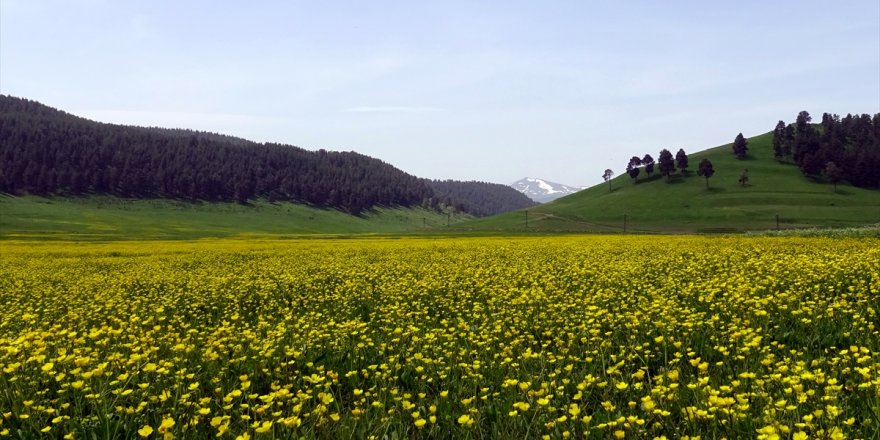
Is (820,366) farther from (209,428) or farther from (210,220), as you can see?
(210,220)

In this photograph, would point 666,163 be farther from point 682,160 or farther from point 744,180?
point 744,180

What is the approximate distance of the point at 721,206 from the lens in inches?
5960

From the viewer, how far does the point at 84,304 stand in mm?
13438

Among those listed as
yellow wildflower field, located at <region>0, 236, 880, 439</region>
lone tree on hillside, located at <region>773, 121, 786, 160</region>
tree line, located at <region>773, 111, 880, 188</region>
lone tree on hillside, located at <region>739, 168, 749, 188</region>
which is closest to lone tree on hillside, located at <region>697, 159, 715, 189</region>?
lone tree on hillside, located at <region>739, 168, 749, 188</region>

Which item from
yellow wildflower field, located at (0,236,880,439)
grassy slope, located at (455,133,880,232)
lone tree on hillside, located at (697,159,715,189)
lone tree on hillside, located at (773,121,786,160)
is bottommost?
yellow wildflower field, located at (0,236,880,439)

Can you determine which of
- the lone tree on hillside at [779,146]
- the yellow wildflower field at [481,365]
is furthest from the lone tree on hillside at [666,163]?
the yellow wildflower field at [481,365]

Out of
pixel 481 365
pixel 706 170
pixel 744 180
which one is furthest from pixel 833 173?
pixel 481 365

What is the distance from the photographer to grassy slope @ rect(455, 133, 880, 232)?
429ft

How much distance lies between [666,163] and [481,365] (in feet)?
677

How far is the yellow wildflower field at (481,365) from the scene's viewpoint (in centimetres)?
481

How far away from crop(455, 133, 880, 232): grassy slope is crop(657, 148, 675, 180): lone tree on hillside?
447 cm

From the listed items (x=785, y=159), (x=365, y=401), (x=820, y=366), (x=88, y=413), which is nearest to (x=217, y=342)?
(x=88, y=413)

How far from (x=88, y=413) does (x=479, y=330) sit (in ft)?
18.4

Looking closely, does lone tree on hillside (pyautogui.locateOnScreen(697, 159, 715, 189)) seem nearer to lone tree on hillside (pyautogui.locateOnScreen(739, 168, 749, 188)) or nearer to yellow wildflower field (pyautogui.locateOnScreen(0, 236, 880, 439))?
lone tree on hillside (pyautogui.locateOnScreen(739, 168, 749, 188))
